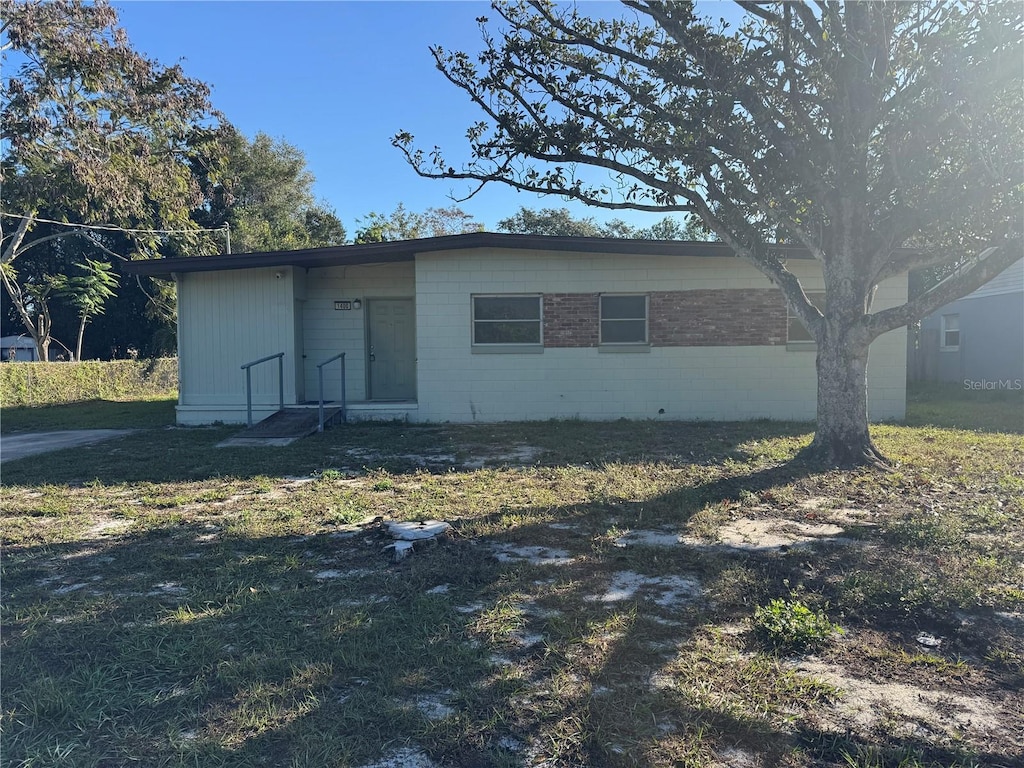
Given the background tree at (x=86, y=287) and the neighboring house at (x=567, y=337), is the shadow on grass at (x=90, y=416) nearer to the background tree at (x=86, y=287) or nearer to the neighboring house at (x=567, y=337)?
the neighboring house at (x=567, y=337)

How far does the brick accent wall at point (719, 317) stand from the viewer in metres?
11.4

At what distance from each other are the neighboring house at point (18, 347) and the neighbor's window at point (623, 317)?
3591 cm

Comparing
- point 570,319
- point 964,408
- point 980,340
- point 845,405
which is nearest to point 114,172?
point 570,319

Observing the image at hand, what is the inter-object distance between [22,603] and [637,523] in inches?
160

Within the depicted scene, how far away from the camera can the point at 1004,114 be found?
619cm

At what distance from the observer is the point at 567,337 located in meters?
11.5

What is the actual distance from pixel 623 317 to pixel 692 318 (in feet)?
4.05

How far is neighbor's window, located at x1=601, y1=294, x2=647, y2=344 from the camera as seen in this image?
11555 mm

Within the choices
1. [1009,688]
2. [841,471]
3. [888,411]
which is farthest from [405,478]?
[888,411]

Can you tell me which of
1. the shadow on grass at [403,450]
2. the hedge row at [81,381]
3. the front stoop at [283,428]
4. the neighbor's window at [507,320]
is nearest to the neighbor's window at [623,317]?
the neighbor's window at [507,320]

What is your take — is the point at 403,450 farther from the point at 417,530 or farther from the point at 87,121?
the point at 87,121

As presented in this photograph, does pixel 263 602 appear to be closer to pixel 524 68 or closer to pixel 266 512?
pixel 266 512

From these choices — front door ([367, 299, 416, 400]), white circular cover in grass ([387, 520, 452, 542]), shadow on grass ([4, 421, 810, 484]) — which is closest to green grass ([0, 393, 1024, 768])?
white circular cover in grass ([387, 520, 452, 542])

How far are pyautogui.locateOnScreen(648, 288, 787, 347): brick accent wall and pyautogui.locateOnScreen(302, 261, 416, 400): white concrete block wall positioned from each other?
16.0 feet
